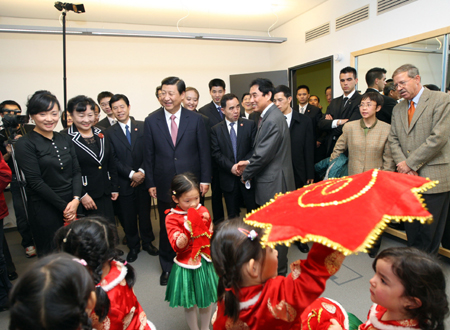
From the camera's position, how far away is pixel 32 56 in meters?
5.05

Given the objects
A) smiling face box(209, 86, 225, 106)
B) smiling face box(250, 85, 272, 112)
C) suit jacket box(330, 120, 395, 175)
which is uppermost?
smiling face box(209, 86, 225, 106)

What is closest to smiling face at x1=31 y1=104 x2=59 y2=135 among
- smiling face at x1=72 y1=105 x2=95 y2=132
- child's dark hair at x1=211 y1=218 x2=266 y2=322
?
smiling face at x1=72 y1=105 x2=95 y2=132

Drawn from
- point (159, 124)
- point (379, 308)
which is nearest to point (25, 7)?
point (159, 124)

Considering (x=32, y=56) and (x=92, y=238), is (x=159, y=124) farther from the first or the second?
(x=32, y=56)

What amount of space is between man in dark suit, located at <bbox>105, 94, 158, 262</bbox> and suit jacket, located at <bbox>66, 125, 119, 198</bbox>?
388mm

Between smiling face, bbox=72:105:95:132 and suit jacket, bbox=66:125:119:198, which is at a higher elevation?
smiling face, bbox=72:105:95:132

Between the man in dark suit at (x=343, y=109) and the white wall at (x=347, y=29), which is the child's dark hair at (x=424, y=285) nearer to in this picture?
the man in dark suit at (x=343, y=109)

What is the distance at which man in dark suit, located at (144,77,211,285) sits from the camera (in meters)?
2.56

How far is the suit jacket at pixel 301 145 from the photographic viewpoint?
10.9ft

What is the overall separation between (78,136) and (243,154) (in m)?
1.60

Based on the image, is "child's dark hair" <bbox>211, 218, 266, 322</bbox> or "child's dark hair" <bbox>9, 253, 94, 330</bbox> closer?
"child's dark hair" <bbox>9, 253, 94, 330</bbox>

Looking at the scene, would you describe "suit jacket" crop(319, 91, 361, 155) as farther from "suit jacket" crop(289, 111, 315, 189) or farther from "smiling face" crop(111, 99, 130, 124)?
"smiling face" crop(111, 99, 130, 124)

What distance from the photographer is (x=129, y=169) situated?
123 inches

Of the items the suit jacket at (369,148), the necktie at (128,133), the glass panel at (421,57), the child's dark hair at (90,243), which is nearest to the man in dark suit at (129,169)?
the necktie at (128,133)
